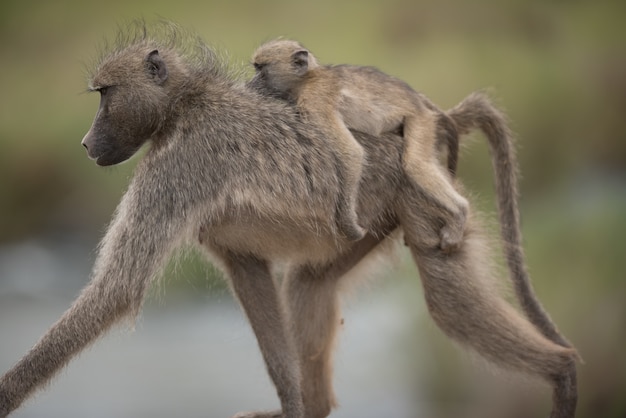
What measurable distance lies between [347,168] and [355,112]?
0.72 ft

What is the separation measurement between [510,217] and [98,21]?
3480 mm

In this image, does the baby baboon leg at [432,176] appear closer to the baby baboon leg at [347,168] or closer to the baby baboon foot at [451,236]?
the baby baboon foot at [451,236]

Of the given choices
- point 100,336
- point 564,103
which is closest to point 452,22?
point 564,103

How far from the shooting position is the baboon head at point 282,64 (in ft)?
11.1

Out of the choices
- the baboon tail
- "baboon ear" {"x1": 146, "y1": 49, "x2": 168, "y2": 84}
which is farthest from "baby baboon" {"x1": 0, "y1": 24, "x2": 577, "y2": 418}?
the baboon tail

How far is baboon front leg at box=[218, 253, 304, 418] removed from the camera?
360cm

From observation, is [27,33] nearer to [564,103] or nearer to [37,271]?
[37,271]

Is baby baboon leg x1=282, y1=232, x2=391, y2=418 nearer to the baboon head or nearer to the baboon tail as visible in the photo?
the baboon tail

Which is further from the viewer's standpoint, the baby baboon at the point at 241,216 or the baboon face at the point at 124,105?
the baboon face at the point at 124,105

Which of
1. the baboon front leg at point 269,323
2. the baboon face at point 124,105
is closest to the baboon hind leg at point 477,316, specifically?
the baboon front leg at point 269,323

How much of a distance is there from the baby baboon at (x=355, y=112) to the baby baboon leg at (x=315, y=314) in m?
0.46

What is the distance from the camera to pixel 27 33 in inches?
250

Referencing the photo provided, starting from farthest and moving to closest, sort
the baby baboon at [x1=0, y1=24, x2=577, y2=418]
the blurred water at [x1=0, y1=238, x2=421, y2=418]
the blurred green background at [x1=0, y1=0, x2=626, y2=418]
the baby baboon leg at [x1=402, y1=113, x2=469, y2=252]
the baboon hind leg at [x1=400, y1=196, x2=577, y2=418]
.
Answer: the blurred green background at [x1=0, y1=0, x2=626, y2=418]
the blurred water at [x1=0, y1=238, x2=421, y2=418]
the baboon hind leg at [x1=400, y1=196, x2=577, y2=418]
the baby baboon leg at [x1=402, y1=113, x2=469, y2=252]
the baby baboon at [x1=0, y1=24, x2=577, y2=418]

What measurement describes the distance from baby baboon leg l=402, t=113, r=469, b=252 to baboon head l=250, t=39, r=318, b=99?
16.4 inches
